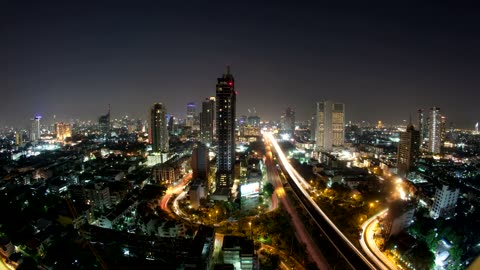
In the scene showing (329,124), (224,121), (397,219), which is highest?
(224,121)

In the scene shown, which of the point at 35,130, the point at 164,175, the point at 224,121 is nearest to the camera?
the point at 224,121

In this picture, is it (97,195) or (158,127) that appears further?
(158,127)

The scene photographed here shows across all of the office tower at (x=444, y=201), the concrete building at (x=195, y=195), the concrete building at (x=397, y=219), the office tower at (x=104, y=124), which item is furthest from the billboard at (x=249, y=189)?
the office tower at (x=104, y=124)

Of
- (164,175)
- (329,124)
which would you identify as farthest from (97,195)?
(329,124)

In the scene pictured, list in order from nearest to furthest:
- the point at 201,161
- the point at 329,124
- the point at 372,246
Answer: the point at 372,246 < the point at 201,161 < the point at 329,124

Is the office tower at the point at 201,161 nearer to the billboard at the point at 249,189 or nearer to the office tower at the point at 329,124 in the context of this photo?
the billboard at the point at 249,189

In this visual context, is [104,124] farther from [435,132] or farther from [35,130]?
[435,132]
